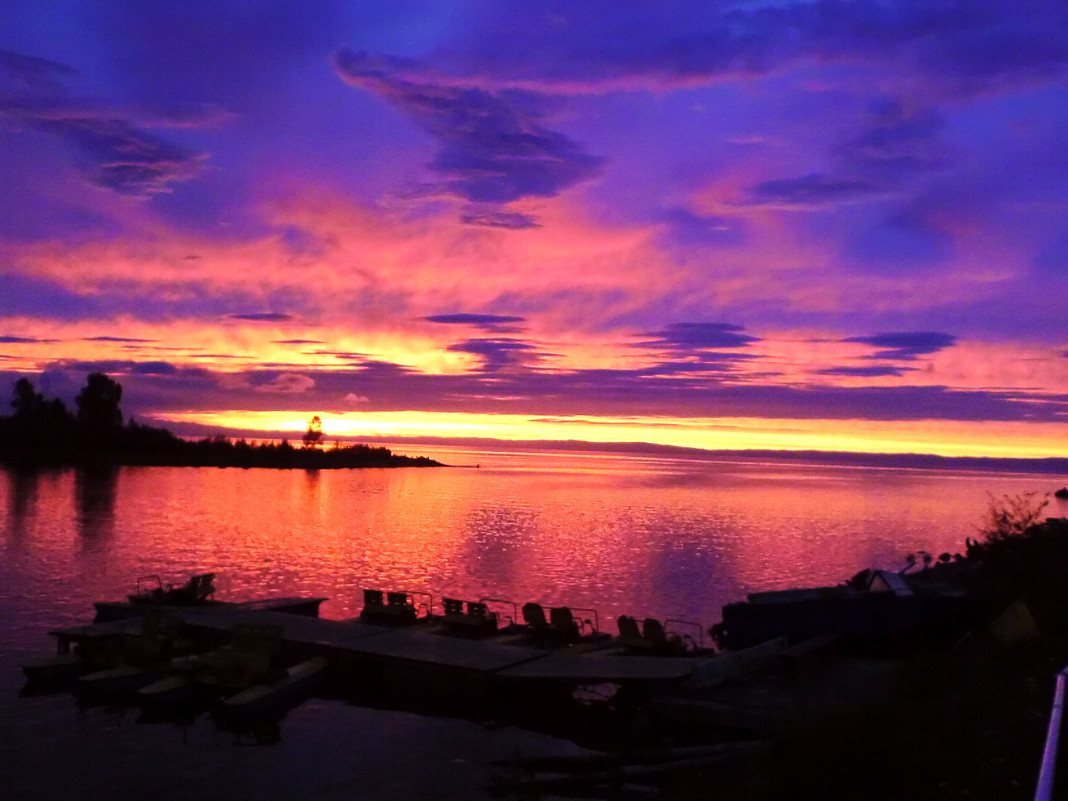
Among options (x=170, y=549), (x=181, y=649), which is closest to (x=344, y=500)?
(x=170, y=549)

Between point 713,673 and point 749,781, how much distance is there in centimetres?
730

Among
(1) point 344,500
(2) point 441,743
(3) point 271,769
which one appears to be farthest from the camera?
(1) point 344,500

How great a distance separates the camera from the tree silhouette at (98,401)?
173500 millimetres

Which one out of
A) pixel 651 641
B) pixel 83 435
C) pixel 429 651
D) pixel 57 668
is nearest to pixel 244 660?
pixel 429 651

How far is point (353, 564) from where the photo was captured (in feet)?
162

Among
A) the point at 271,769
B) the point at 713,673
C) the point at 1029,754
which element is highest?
the point at 1029,754

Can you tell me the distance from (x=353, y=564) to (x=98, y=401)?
144759 mm

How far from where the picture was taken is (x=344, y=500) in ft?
346

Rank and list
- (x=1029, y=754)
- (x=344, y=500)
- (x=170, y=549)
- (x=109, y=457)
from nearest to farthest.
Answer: (x=1029, y=754), (x=170, y=549), (x=344, y=500), (x=109, y=457)

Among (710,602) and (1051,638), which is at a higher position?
(1051,638)

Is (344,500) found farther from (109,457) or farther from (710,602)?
(109,457)

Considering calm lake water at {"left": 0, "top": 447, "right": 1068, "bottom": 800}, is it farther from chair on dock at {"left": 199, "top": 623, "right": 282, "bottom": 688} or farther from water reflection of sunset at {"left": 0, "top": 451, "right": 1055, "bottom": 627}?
chair on dock at {"left": 199, "top": 623, "right": 282, "bottom": 688}

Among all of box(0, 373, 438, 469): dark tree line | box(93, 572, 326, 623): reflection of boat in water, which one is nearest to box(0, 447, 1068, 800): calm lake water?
box(93, 572, 326, 623): reflection of boat in water

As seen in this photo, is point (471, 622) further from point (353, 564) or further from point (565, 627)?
point (353, 564)
